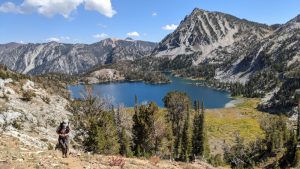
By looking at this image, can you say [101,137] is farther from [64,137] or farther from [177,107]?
[177,107]

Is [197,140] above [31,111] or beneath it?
beneath

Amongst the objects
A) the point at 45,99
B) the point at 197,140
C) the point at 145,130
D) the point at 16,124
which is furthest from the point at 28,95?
the point at 197,140

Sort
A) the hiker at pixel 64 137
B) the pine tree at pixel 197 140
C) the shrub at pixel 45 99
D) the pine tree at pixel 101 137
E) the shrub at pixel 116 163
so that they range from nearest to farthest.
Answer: the hiker at pixel 64 137
the shrub at pixel 116 163
the pine tree at pixel 101 137
the shrub at pixel 45 99
the pine tree at pixel 197 140

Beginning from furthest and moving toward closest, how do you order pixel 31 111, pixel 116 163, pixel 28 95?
pixel 28 95, pixel 31 111, pixel 116 163

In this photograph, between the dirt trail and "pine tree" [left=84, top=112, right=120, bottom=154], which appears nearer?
the dirt trail

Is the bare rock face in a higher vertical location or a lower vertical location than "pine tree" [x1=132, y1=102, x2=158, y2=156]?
higher

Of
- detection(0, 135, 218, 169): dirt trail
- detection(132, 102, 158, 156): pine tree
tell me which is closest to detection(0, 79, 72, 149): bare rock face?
detection(132, 102, 158, 156): pine tree

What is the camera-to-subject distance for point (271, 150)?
11538cm

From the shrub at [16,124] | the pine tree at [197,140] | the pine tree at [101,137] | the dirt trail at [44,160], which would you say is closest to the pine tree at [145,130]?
the pine tree at [101,137]

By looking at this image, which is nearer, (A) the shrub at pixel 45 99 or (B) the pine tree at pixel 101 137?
(B) the pine tree at pixel 101 137

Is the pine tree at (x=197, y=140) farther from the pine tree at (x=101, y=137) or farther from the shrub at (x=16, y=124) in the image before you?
the shrub at (x=16, y=124)

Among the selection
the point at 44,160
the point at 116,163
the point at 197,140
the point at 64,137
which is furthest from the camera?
the point at 197,140

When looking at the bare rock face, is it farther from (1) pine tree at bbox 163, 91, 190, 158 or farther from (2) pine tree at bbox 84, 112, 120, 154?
(1) pine tree at bbox 163, 91, 190, 158

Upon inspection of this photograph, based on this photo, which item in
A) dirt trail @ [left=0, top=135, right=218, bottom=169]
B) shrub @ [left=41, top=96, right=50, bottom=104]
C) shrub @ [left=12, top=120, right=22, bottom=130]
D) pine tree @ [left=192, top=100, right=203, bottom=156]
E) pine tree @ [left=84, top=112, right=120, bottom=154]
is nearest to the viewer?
dirt trail @ [left=0, top=135, right=218, bottom=169]
